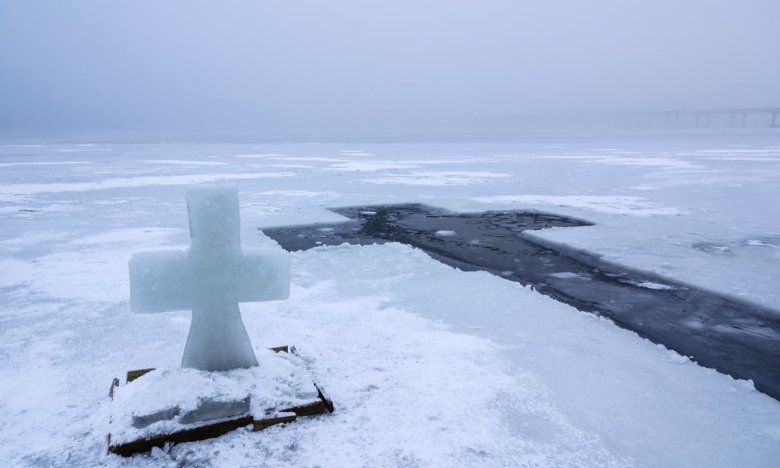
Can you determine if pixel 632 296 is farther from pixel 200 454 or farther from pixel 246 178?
pixel 246 178

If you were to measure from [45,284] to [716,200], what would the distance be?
11731 mm

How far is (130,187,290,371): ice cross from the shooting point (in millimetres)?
2512

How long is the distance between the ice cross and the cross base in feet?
1.01

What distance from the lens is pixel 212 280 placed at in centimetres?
261

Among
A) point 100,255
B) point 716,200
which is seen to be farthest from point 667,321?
point 716,200

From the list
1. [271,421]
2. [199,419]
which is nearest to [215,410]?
[199,419]

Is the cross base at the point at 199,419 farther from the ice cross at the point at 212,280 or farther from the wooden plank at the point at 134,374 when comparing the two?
the ice cross at the point at 212,280

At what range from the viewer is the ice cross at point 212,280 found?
251 cm

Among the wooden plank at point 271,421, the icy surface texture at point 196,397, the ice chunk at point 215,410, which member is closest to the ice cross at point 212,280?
the icy surface texture at point 196,397

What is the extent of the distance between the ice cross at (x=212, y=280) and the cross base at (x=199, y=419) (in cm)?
31

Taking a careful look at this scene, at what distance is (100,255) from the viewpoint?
592 centimetres

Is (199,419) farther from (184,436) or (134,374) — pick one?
(134,374)

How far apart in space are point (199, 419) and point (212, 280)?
2.21 feet

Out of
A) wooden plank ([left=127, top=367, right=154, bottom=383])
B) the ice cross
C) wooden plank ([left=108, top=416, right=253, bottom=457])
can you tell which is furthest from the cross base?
the ice cross
